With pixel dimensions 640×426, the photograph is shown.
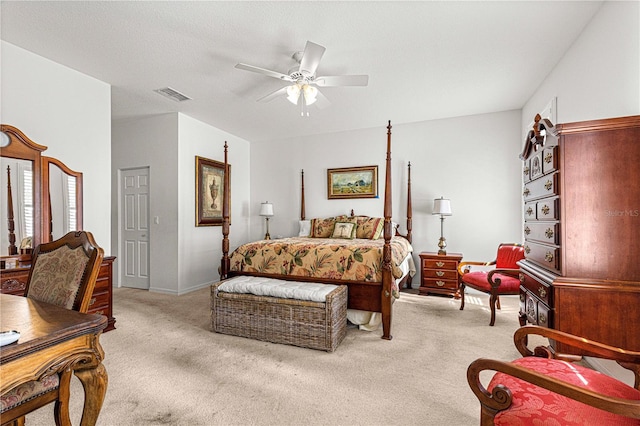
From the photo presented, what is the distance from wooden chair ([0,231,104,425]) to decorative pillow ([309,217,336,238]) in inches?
147

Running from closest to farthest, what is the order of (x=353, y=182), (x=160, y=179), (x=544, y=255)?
(x=544, y=255), (x=160, y=179), (x=353, y=182)

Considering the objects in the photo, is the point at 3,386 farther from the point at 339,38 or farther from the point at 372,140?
the point at 372,140

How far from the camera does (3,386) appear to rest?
846 millimetres

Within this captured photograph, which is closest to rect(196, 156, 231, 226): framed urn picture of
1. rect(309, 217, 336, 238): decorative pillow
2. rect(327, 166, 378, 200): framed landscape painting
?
rect(309, 217, 336, 238): decorative pillow

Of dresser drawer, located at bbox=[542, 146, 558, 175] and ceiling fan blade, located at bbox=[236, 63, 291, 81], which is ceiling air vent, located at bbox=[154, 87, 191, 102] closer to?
ceiling fan blade, located at bbox=[236, 63, 291, 81]

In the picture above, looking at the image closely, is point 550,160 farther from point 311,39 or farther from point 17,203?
point 17,203

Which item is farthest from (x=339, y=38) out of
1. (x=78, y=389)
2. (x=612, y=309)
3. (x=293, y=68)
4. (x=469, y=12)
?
(x=78, y=389)

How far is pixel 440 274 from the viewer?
171 inches

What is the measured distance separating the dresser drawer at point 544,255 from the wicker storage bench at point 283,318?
1.51 m

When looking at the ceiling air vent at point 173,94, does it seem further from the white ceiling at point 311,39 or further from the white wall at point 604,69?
the white wall at point 604,69

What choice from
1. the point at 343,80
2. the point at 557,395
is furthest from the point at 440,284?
the point at 557,395

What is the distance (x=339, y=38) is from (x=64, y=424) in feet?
9.90

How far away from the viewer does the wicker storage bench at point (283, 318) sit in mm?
2512

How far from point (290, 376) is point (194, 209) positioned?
344 centimetres
